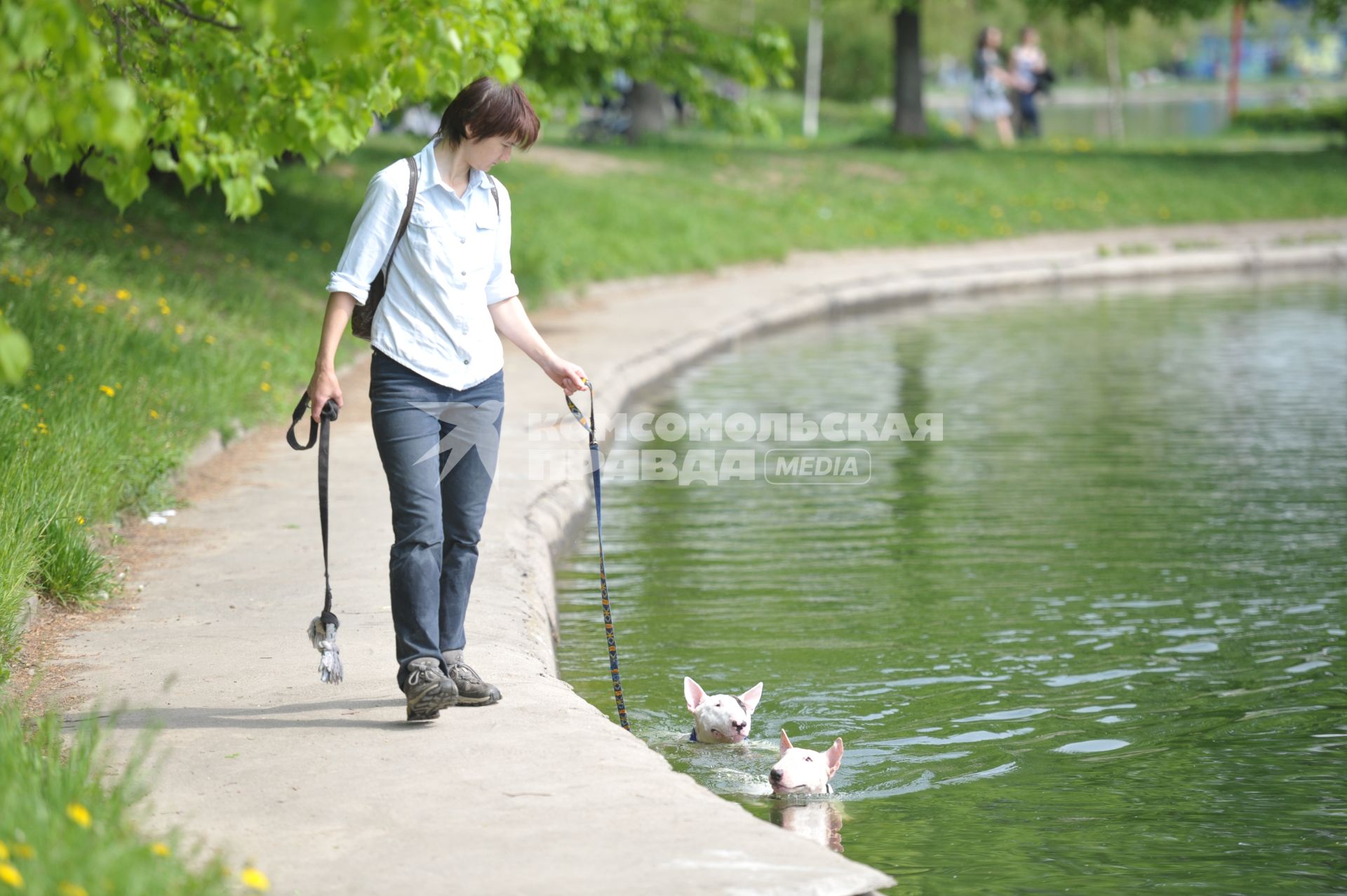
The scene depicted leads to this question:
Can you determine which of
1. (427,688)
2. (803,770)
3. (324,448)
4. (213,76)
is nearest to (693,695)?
(803,770)

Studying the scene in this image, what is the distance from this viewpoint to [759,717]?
21.3 ft

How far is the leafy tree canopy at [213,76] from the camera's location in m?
3.60

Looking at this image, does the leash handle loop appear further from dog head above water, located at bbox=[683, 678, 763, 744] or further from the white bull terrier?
the white bull terrier

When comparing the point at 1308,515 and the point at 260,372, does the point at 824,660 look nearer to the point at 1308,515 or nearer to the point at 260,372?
the point at 1308,515

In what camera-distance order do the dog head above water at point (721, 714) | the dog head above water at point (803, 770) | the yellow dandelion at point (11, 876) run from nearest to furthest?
1. the yellow dandelion at point (11, 876)
2. the dog head above water at point (803, 770)
3. the dog head above water at point (721, 714)

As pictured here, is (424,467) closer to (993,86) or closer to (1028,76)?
(993,86)

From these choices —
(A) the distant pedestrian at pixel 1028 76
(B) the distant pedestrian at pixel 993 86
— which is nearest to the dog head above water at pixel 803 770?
(B) the distant pedestrian at pixel 993 86

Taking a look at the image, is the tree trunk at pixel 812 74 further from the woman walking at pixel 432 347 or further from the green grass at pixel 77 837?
the green grass at pixel 77 837

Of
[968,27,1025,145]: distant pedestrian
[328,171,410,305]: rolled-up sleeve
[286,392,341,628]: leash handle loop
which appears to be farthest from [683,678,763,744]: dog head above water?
[968,27,1025,145]: distant pedestrian

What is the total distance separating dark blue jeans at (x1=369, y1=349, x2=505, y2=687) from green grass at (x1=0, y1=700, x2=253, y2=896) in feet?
3.40

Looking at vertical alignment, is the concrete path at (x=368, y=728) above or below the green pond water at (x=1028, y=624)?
above

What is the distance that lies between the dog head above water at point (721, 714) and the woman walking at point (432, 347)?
91 centimetres

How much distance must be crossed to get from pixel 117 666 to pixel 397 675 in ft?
4.34

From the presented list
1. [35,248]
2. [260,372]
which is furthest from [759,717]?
[35,248]
